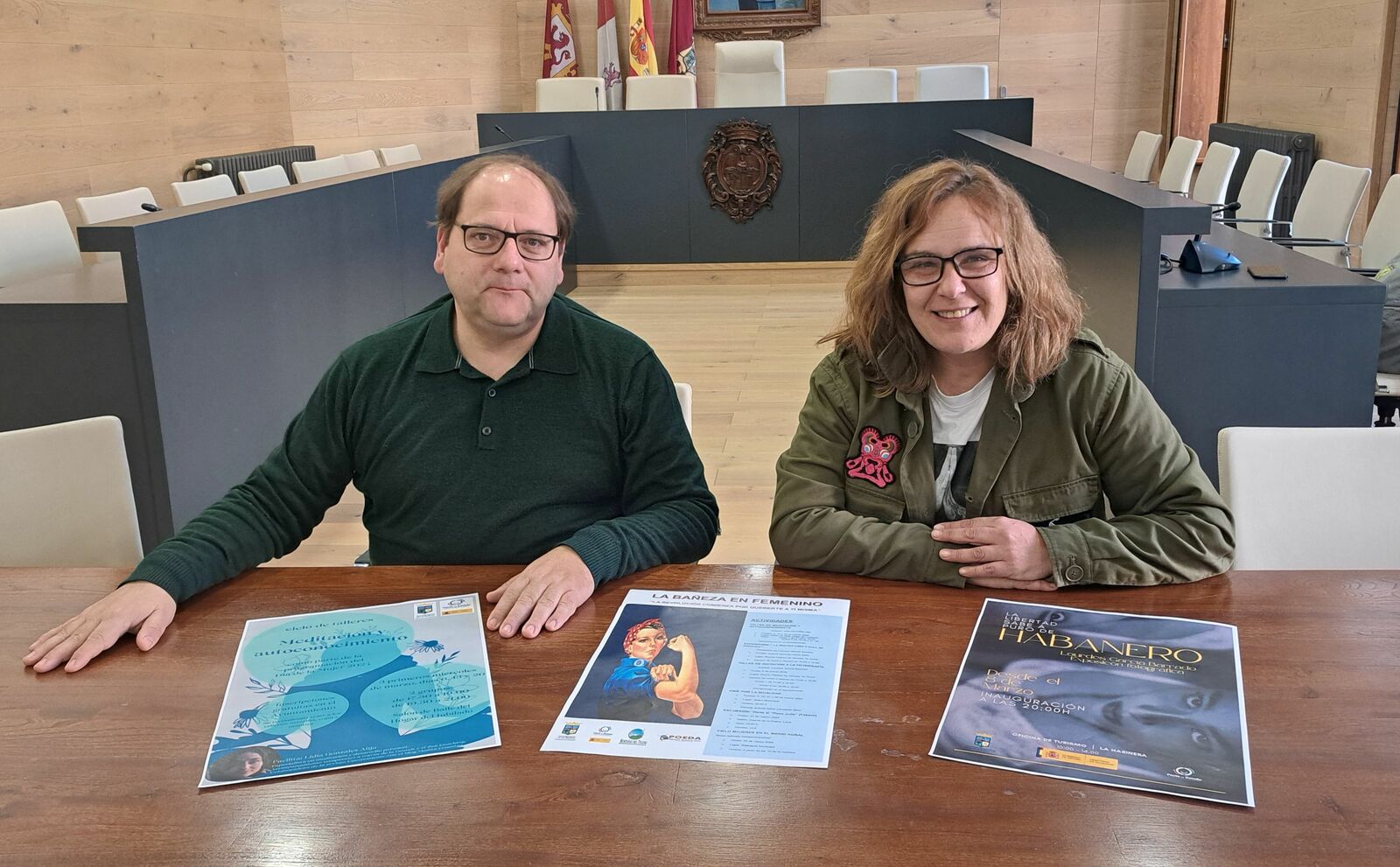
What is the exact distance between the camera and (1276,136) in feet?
21.3

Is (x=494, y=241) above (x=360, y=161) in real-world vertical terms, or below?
below

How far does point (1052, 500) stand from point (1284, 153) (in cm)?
594

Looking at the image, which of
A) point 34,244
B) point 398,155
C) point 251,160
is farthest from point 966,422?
point 251,160

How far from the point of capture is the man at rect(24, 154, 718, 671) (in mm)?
1619

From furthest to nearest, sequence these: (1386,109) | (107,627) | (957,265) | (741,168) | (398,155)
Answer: (398,155) < (741,168) < (1386,109) < (957,265) < (107,627)

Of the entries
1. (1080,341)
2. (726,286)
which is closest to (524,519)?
(1080,341)

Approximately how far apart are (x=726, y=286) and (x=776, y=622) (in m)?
5.71

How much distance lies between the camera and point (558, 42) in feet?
29.2

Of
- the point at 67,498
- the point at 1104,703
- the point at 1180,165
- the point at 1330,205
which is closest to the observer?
the point at 1104,703

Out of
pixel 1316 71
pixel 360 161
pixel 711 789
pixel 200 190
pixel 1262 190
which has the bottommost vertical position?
pixel 711 789

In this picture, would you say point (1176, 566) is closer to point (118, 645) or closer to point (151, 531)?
point (118, 645)

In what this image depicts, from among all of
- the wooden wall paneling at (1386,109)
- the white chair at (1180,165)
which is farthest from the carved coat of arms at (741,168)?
the wooden wall paneling at (1386,109)

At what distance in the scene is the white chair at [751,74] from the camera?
306 inches

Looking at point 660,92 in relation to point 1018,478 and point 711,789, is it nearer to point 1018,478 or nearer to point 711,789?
point 1018,478
